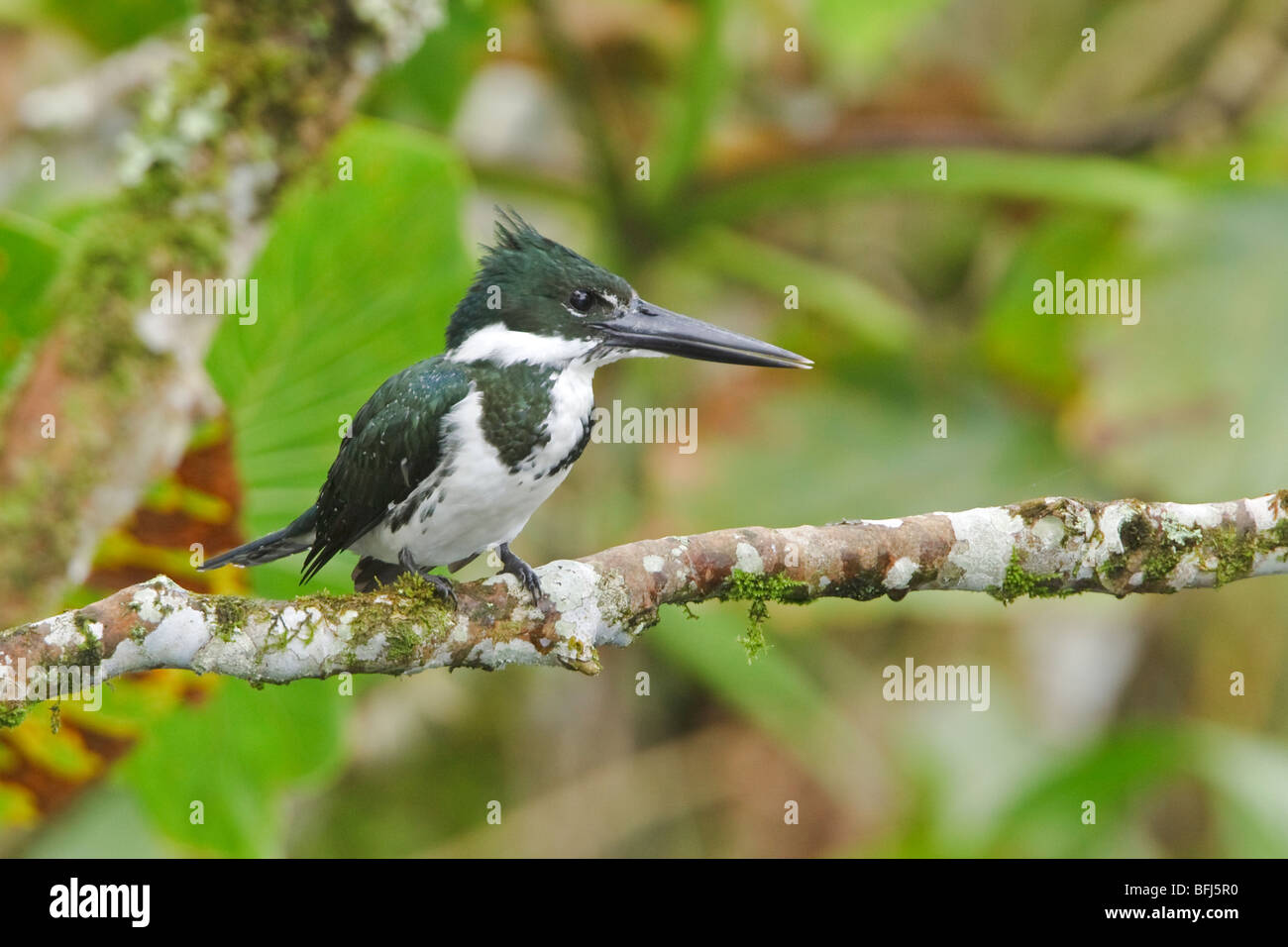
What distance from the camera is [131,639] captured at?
1.34m

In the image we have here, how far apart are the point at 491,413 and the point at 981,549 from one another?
615 mm

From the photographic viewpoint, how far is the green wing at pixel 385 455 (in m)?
1.66

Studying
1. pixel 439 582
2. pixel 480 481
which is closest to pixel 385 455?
→ pixel 480 481

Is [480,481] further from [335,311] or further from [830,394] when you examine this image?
[830,394]

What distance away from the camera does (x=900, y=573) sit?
1.53 m

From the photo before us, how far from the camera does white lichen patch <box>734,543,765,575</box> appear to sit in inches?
58.4

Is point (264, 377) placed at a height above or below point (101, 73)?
below

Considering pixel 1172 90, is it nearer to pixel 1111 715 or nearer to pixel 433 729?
pixel 1111 715

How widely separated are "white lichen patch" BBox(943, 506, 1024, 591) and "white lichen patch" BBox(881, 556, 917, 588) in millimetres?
49

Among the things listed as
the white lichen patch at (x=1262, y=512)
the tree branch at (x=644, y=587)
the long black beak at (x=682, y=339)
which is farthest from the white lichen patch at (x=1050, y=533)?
the long black beak at (x=682, y=339)

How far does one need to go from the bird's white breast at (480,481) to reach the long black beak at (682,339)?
0.08 m

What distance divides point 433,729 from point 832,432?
1.88 meters

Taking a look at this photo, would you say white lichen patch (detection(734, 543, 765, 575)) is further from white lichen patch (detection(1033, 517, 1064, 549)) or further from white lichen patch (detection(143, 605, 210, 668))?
white lichen patch (detection(143, 605, 210, 668))
